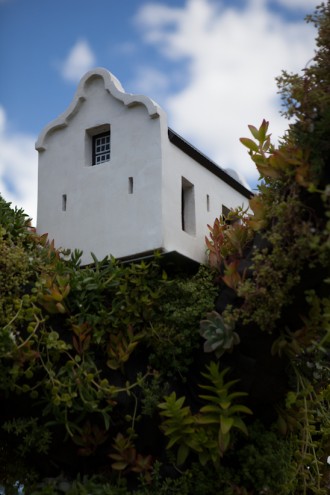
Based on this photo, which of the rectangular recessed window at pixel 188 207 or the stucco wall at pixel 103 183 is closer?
the stucco wall at pixel 103 183

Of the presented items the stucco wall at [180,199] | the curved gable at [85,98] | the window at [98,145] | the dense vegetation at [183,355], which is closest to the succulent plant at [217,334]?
the dense vegetation at [183,355]

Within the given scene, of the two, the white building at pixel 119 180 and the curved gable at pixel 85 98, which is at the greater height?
the curved gable at pixel 85 98

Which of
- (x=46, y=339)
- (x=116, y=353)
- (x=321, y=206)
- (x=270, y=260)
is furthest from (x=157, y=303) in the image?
(x=321, y=206)

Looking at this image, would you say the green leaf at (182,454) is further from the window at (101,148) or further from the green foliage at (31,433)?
the window at (101,148)

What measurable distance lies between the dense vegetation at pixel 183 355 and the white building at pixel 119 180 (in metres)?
0.57

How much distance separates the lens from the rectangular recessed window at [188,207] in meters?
7.68

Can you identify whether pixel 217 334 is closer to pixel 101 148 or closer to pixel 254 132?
pixel 254 132

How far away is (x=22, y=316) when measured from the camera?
609 centimetres

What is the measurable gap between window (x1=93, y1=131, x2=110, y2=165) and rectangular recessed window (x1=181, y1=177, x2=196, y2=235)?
3.16 feet

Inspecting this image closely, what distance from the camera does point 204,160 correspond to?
318 inches

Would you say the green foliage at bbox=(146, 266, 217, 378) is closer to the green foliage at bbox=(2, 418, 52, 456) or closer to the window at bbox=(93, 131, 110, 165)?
the green foliage at bbox=(2, 418, 52, 456)

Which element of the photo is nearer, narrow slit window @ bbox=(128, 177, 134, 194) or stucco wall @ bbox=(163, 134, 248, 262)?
stucco wall @ bbox=(163, 134, 248, 262)

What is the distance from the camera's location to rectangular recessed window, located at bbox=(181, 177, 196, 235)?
7684 millimetres

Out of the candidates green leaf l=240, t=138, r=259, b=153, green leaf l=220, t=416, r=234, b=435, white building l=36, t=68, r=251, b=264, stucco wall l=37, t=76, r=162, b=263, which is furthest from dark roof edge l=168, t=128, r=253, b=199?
green leaf l=220, t=416, r=234, b=435
